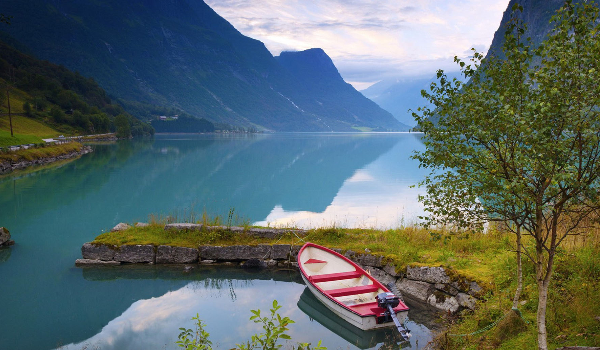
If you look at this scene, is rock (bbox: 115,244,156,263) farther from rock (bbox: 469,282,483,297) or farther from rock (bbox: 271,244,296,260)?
rock (bbox: 469,282,483,297)

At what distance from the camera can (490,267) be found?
9.81 meters

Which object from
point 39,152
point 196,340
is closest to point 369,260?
point 196,340

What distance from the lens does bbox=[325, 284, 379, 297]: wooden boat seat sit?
964 cm

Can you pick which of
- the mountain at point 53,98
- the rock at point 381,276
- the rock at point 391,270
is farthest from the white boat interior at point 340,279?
the mountain at point 53,98

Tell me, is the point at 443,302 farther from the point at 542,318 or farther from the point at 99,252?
the point at 99,252

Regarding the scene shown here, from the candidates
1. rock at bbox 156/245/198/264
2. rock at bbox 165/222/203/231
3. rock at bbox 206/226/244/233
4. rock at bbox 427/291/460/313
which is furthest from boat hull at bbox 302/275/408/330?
rock at bbox 165/222/203/231

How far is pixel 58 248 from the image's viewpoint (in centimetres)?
1494

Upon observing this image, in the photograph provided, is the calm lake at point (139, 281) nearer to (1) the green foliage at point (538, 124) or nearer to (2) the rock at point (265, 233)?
(2) the rock at point (265, 233)

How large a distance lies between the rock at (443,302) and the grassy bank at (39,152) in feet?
148

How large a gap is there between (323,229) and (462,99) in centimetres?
884

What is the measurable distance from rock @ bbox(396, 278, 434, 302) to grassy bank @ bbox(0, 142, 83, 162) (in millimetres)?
44303

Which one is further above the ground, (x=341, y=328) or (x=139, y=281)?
(x=139, y=281)

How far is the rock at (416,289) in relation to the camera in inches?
399

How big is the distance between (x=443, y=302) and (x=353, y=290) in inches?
90.0
